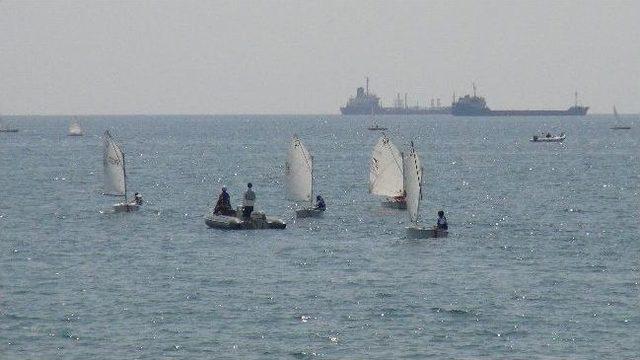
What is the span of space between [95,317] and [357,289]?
11929 millimetres

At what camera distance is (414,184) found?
74.5 m

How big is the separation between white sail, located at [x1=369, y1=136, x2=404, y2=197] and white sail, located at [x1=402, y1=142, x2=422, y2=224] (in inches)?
573

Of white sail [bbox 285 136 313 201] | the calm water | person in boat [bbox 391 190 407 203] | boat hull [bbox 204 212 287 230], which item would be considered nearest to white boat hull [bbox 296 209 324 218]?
the calm water

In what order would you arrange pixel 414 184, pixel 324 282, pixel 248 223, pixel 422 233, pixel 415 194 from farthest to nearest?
pixel 248 223
pixel 414 184
pixel 415 194
pixel 422 233
pixel 324 282

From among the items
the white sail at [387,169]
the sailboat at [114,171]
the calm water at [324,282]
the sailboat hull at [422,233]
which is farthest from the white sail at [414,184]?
the sailboat at [114,171]

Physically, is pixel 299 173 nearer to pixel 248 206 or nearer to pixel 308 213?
pixel 308 213

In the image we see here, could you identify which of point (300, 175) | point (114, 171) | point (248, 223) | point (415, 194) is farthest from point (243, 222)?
point (114, 171)

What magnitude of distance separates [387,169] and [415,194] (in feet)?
55.2

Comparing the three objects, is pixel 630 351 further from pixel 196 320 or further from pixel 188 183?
pixel 188 183

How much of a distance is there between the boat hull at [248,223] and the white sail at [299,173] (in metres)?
8.38

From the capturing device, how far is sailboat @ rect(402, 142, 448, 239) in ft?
237

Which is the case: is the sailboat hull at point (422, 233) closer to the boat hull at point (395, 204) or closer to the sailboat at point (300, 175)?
the sailboat at point (300, 175)

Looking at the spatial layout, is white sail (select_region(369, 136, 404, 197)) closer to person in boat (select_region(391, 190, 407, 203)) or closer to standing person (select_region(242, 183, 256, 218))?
person in boat (select_region(391, 190, 407, 203))

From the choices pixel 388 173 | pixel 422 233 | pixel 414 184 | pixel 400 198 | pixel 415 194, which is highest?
pixel 414 184
